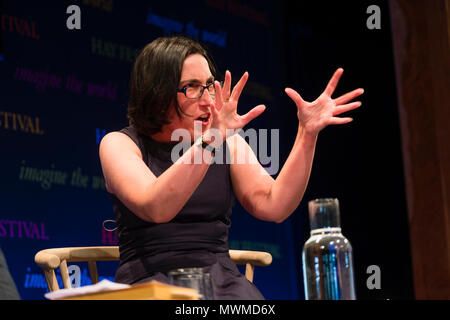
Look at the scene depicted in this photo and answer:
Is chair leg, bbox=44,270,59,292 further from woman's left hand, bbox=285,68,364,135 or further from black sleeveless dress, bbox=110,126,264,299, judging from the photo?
woman's left hand, bbox=285,68,364,135

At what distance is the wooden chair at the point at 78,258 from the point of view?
5.35 ft

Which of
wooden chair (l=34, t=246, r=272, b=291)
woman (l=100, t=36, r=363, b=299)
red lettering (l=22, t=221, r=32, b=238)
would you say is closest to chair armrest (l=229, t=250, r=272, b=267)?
wooden chair (l=34, t=246, r=272, b=291)

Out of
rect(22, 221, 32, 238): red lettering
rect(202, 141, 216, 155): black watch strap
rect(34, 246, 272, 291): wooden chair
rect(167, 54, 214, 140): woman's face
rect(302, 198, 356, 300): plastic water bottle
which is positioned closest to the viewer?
rect(302, 198, 356, 300): plastic water bottle

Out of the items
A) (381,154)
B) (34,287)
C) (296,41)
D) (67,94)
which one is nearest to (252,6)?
(296,41)

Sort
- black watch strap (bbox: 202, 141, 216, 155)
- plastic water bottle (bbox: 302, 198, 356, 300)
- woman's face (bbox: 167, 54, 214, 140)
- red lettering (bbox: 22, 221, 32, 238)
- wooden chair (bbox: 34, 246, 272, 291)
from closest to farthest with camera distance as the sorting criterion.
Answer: plastic water bottle (bbox: 302, 198, 356, 300)
black watch strap (bbox: 202, 141, 216, 155)
wooden chair (bbox: 34, 246, 272, 291)
woman's face (bbox: 167, 54, 214, 140)
red lettering (bbox: 22, 221, 32, 238)

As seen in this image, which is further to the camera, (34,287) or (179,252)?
(34,287)

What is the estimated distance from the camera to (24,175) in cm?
306

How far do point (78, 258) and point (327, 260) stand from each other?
849 millimetres

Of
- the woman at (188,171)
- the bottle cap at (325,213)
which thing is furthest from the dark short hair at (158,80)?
the bottle cap at (325,213)

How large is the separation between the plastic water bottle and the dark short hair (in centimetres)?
67

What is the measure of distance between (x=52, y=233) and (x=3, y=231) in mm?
262

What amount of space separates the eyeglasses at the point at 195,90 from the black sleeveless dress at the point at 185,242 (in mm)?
203

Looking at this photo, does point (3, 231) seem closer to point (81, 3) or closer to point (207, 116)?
point (81, 3)

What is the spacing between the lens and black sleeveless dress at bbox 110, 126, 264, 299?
63.0 inches
